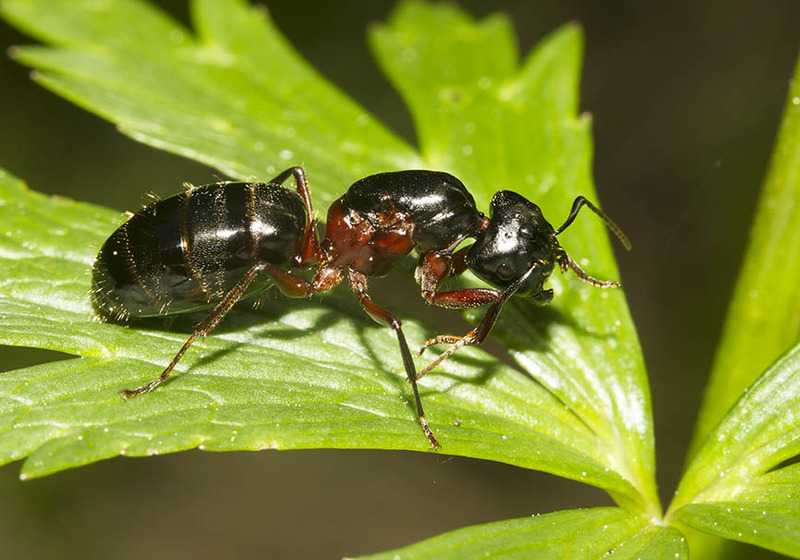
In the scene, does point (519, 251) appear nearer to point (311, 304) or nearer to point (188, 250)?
point (311, 304)

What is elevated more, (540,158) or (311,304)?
(540,158)

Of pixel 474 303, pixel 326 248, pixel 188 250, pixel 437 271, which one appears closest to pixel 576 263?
pixel 474 303

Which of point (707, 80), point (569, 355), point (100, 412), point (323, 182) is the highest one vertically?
point (707, 80)

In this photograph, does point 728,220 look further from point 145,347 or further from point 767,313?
point 145,347

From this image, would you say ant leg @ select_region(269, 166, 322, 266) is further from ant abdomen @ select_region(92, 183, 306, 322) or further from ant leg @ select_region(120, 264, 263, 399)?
ant leg @ select_region(120, 264, 263, 399)

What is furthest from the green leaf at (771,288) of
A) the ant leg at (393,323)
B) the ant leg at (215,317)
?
the ant leg at (215,317)

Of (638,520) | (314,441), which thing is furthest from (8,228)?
(638,520)
